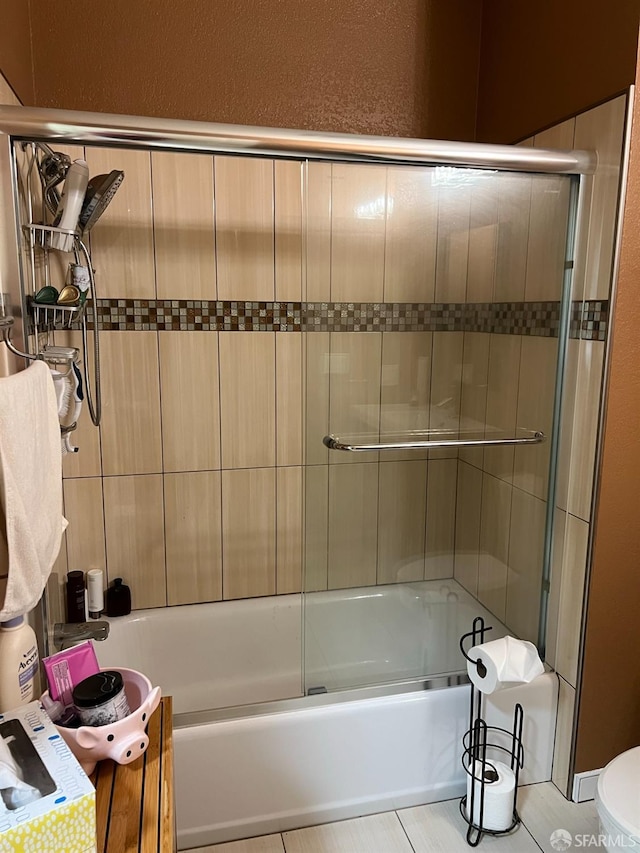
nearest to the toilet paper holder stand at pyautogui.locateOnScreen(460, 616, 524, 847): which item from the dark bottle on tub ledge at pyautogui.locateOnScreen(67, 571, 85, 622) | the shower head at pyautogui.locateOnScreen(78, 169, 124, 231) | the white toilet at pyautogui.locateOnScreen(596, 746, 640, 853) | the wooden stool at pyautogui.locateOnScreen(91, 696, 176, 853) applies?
the white toilet at pyautogui.locateOnScreen(596, 746, 640, 853)

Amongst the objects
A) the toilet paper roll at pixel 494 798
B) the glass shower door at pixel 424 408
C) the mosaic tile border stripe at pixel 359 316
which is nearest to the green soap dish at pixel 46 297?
the mosaic tile border stripe at pixel 359 316

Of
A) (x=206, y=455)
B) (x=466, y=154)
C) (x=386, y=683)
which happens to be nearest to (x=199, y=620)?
(x=206, y=455)

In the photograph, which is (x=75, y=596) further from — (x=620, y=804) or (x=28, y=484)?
(x=620, y=804)

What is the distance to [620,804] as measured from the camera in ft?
4.64

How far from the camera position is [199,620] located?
2.32 meters

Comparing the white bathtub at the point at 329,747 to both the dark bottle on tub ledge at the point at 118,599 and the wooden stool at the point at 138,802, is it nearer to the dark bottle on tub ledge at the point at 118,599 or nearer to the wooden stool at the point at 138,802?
the dark bottle on tub ledge at the point at 118,599

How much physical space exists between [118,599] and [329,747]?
91cm

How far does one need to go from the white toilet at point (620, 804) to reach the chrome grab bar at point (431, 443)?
866mm

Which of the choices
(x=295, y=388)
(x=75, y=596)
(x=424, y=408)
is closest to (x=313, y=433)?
(x=424, y=408)

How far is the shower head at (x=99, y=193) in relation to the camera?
166 cm

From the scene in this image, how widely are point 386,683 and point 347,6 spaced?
2.17 meters

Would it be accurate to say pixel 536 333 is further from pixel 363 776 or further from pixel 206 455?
pixel 363 776

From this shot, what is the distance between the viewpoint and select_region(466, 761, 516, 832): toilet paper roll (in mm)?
1730

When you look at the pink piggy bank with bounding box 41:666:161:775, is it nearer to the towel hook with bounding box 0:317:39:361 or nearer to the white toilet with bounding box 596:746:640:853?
the towel hook with bounding box 0:317:39:361
